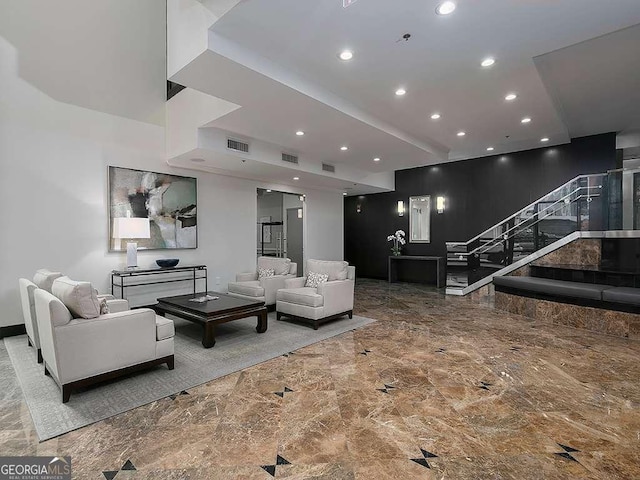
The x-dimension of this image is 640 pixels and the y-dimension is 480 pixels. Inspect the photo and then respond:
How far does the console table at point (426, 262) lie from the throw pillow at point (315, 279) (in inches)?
164

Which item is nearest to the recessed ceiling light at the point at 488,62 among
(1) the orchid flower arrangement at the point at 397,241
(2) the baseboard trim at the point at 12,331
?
(1) the orchid flower arrangement at the point at 397,241

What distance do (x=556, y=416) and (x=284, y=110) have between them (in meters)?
4.17

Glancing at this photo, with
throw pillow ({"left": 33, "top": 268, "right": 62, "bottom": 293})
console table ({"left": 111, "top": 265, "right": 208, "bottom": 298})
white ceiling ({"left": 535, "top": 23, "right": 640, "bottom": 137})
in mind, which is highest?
white ceiling ({"left": 535, "top": 23, "right": 640, "bottom": 137})

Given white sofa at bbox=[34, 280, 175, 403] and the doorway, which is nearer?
white sofa at bbox=[34, 280, 175, 403]

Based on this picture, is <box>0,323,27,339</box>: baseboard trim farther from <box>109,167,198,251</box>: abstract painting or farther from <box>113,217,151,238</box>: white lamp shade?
<box>113,217,151,238</box>: white lamp shade

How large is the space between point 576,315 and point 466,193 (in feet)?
13.9

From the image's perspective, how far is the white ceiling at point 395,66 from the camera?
2.74 metres

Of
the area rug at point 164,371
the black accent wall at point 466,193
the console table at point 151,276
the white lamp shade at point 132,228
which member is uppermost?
the black accent wall at point 466,193

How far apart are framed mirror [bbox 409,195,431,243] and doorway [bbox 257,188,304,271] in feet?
10.4

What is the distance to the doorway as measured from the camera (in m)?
9.50

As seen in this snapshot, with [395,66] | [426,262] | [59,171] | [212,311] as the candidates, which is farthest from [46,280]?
[426,262]

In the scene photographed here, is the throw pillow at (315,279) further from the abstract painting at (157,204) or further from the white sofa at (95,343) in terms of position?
the white sofa at (95,343)

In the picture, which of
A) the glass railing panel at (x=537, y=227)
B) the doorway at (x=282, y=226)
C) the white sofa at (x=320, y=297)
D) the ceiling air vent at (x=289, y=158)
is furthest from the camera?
the doorway at (x=282, y=226)

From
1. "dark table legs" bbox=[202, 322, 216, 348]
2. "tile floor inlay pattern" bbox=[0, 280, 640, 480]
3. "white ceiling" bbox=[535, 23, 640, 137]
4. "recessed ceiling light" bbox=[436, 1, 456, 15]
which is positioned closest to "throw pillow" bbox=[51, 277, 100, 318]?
"tile floor inlay pattern" bbox=[0, 280, 640, 480]
